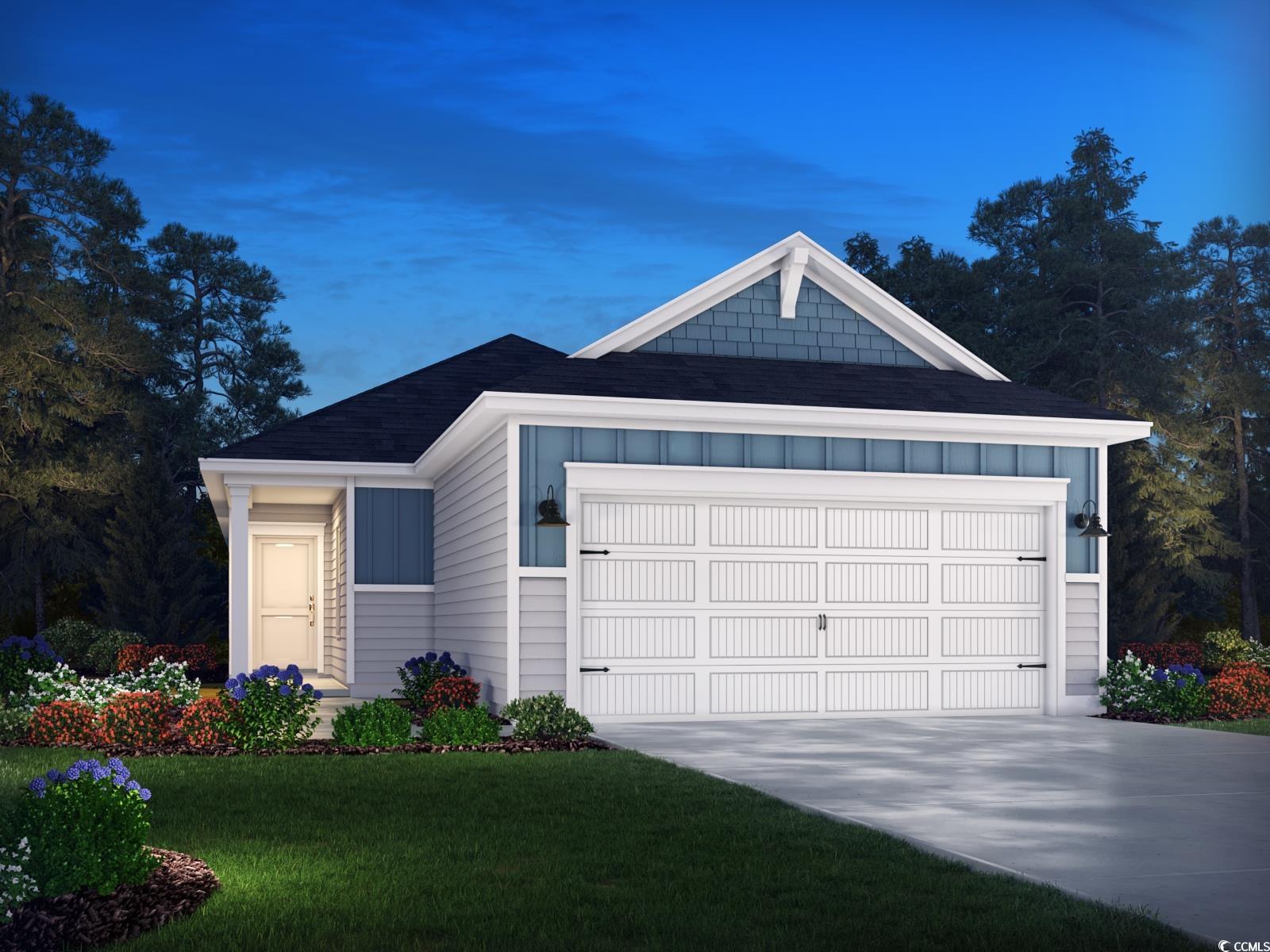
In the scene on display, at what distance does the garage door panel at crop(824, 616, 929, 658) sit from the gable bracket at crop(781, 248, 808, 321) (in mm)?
3903

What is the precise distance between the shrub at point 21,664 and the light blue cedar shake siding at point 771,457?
18.5ft

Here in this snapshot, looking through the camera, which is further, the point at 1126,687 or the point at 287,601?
the point at 287,601

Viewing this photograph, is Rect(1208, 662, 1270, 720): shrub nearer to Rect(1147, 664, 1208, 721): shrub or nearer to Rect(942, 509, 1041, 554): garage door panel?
Rect(1147, 664, 1208, 721): shrub

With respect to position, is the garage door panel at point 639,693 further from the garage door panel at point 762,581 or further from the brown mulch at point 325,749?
the brown mulch at point 325,749

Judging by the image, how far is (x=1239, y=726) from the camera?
13992 mm

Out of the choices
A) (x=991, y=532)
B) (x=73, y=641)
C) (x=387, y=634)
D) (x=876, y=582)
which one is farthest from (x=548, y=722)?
(x=73, y=641)

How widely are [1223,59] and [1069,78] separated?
12.1ft

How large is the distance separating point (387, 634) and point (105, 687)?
18.9ft

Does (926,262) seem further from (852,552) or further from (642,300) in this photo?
(852,552)

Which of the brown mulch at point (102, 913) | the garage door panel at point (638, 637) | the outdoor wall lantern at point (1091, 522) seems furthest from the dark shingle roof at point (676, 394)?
the brown mulch at point (102, 913)

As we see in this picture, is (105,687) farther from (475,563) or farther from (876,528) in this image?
(876,528)

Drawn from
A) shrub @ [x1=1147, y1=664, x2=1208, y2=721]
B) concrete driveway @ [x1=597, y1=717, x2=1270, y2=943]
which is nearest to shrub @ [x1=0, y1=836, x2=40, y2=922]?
concrete driveway @ [x1=597, y1=717, x2=1270, y2=943]

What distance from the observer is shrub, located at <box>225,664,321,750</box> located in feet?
37.7

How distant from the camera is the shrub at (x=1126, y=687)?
15.0 m
